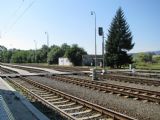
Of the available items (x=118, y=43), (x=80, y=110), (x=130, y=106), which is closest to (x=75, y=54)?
(x=118, y=43)

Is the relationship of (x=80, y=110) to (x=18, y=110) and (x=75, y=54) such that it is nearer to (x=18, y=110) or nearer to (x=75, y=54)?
(x=18, y=110)

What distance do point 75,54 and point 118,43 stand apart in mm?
27179

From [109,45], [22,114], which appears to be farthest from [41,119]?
[109,45]

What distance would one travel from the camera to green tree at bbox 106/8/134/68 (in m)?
65.5

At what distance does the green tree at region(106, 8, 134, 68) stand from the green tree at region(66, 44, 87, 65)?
23687mm

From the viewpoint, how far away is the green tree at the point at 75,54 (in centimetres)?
9194

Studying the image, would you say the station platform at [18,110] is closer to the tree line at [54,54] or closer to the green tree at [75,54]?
the tree line at [54,54]

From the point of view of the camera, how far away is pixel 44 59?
140875 millimetres

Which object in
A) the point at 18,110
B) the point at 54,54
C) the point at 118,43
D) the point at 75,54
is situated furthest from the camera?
the point at 54,54

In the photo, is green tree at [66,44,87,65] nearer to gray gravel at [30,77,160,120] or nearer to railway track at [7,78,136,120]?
gray gravel at [30,77,160,120]

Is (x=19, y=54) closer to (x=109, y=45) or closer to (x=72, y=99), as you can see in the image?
(x=109, y=45)

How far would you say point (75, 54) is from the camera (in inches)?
3647

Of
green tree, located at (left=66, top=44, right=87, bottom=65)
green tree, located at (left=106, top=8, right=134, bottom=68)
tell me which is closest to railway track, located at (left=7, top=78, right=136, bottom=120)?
green tree, located at (left=106, top=8, right=134, bottom=68)

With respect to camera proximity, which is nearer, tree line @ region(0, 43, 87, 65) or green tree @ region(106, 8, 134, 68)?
green tree @ region(106, 8, 134, 68)
